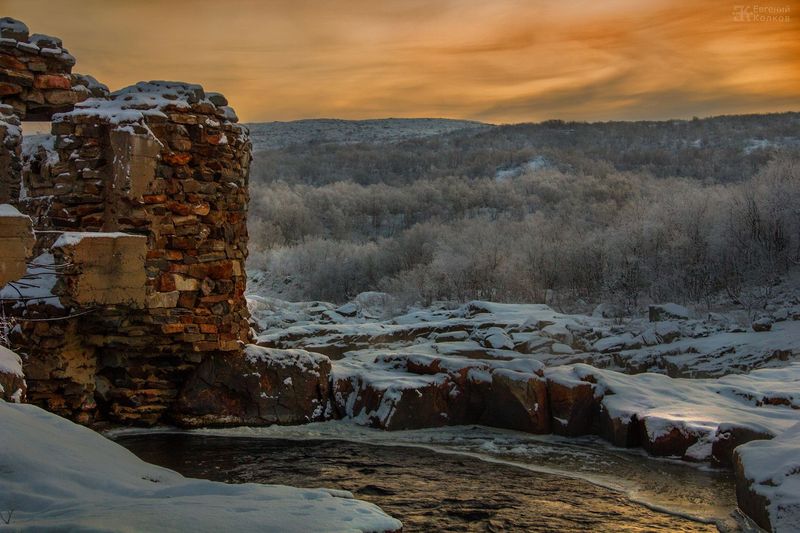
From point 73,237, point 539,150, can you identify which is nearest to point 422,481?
point 73,237

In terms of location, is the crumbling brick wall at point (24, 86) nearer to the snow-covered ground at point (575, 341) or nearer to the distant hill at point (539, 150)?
the snow-covered ground at point (575, 341)

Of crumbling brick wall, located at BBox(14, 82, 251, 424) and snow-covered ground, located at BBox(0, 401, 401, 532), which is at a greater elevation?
crumbling brick wall, located at BBox(14, 82, 251, 424)

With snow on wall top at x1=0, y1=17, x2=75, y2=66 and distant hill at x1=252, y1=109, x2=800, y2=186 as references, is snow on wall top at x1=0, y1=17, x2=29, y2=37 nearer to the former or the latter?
snow on wall top at x1=0, y1=17, x2=75, y2=66

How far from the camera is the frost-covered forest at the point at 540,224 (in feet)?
78.4

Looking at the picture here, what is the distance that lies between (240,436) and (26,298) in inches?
124

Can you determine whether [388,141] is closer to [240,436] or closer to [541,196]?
[541,196]

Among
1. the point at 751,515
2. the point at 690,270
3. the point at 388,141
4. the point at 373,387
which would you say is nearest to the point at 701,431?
the point at 751,515

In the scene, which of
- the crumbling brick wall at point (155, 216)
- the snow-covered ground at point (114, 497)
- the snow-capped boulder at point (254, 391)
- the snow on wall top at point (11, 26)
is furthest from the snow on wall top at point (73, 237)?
the snow-covered ground at point (114, 497)

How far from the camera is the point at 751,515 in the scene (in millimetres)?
7172

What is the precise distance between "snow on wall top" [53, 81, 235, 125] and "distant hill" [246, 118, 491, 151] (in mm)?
76582

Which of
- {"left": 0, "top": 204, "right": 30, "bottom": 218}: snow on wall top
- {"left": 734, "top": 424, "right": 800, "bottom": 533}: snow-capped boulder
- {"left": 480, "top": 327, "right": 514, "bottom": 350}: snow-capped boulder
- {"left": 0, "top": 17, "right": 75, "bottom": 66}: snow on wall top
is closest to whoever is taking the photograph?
{"left": 734, "top": 424, "right": 800, "bottom": 533}: snow-capped boulder

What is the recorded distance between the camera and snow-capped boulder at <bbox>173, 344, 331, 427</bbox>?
11.1 m

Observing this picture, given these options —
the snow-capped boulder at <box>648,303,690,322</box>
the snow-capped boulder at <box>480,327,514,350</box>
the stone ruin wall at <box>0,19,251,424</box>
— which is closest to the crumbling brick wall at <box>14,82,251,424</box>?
the stone ruin wall at <box>0,19,251,424</box>

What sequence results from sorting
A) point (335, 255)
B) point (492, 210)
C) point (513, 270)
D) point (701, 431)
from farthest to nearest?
point (492, 210), point (335, 255), point (513, 270), point (701, 431)
